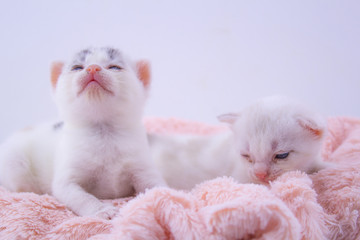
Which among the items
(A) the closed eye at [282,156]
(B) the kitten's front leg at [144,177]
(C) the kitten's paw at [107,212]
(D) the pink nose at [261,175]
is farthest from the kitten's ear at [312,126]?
(C) the kitten's paw at [107,212]

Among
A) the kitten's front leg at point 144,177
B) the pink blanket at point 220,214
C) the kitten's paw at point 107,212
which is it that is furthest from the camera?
the kitten's front leg at point 144,177

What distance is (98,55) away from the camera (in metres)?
1.32

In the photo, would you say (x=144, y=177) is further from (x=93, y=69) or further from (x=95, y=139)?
(x=93, y=69)

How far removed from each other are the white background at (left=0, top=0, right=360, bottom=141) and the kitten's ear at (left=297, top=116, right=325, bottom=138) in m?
1.00

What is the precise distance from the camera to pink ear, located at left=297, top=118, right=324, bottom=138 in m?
1.15

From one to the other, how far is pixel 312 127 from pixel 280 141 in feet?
0.42

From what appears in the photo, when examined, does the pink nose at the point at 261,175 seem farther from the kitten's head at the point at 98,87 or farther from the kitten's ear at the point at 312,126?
the kitten's head at the point at 98,87

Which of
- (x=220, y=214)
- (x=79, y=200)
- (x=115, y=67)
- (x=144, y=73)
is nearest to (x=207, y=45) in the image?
(x=144, y=73)

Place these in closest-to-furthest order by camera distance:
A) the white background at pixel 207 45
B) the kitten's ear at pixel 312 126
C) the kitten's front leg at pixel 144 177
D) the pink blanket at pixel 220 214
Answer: the pink blanket at pixel 220 214 < the kitten's ear at pixel 312 126 < the kitten's front leg at pixel 144 177 < the white background at pixel 207 45

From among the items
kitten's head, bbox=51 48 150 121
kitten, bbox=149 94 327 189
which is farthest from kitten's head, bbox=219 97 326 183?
kitten's head, bbox=51 48 150 121

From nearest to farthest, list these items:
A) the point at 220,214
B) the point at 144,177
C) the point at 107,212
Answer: the point at 220,214, the point at 107,212, the point at 144,177

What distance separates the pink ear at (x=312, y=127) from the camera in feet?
3.77

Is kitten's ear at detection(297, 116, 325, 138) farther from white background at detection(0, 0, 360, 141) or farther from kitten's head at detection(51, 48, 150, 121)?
white background at detection(0, 0, 360, 141)

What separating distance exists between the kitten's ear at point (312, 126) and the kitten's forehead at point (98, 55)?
0.78 m
